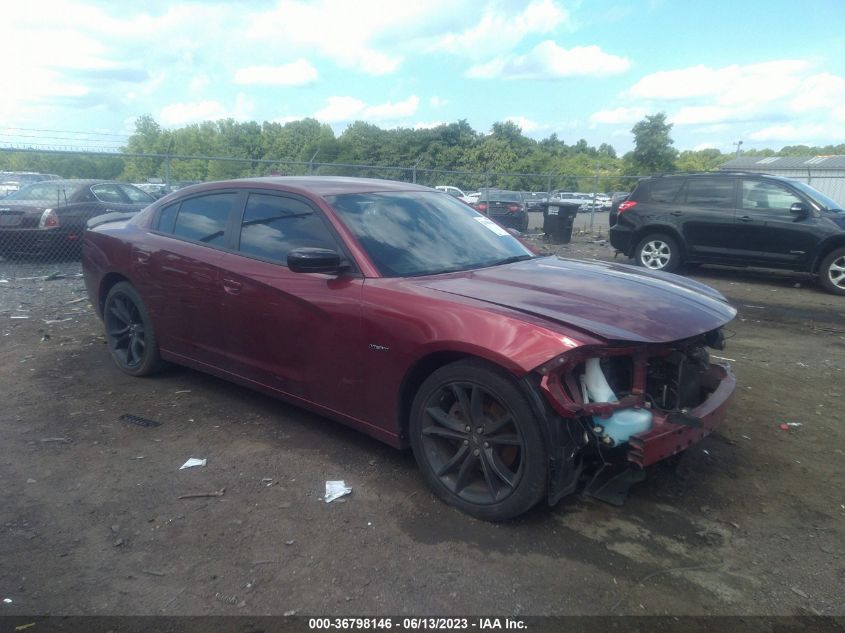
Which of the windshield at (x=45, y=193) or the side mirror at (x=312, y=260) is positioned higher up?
the windshield at (x=45, y=193)

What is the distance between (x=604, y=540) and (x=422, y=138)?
101ft

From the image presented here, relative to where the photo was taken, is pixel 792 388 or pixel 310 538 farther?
pixel 792 388

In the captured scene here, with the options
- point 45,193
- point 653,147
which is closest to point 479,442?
point 45,193

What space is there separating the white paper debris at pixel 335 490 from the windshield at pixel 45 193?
9258 millimetres

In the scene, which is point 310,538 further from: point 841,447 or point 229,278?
point 841,447

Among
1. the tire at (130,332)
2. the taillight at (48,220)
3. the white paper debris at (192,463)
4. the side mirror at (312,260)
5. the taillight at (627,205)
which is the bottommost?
the white paper debris at (192,463)

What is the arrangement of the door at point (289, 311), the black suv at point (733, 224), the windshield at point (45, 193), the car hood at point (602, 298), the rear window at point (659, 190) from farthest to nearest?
the rear window at point (659, 190), the windshield at point (45, 193), the black suv at point (733, 224), the door at point (289, 311), the car hood at point (602, 298)

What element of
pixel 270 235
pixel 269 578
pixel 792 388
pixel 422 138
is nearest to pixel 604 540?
pixel 269 578

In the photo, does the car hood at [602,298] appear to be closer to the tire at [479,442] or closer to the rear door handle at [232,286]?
the tire at [479,442]

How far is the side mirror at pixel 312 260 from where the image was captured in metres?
3.60

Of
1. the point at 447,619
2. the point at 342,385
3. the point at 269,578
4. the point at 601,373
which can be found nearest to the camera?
the point at 447,619

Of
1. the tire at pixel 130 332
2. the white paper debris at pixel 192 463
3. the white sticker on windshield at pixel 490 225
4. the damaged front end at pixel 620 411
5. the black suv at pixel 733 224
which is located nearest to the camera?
the damaged front end at pixel 620 411

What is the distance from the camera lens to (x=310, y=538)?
3.09m

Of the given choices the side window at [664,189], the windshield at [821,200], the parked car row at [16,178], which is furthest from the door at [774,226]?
the parked car row at [16,178]
